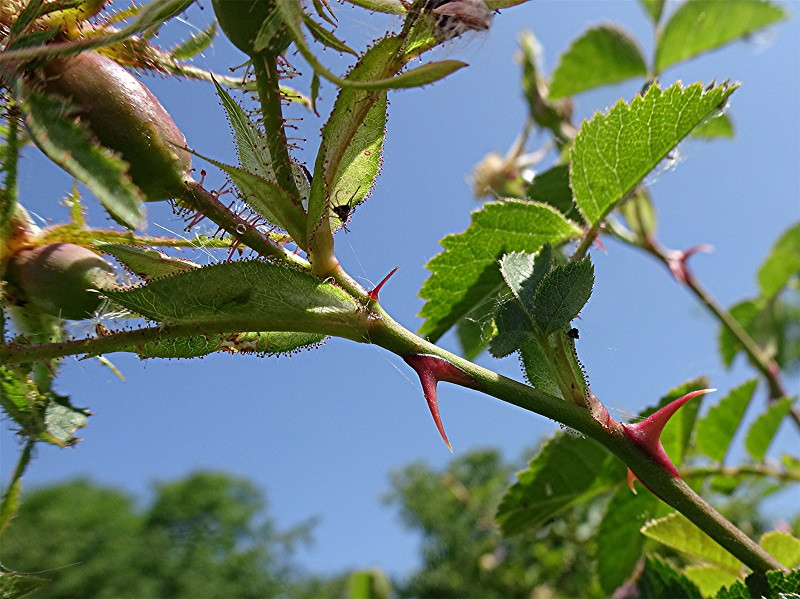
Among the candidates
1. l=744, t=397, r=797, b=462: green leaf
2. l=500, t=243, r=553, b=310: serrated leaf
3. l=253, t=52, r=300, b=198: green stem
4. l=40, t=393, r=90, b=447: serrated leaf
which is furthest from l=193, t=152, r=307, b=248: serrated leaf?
l=744, t=397, r=797, b=462: green leaf

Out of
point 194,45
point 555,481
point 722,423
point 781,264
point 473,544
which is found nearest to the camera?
point 194,45

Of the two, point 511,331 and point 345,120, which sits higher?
point 345,120

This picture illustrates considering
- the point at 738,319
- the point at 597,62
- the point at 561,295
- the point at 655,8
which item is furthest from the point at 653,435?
the point at 738,319

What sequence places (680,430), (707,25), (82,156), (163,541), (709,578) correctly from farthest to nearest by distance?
(163,541) < (707,25) < (680,430) < (709,578) < (82,156)

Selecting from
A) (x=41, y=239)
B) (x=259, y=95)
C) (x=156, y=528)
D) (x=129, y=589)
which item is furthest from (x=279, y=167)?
(x=156, y=528)

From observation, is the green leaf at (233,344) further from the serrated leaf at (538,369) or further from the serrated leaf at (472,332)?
the serrated leaf at (472,332)

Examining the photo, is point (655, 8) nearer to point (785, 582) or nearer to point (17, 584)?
point (785, 582)
